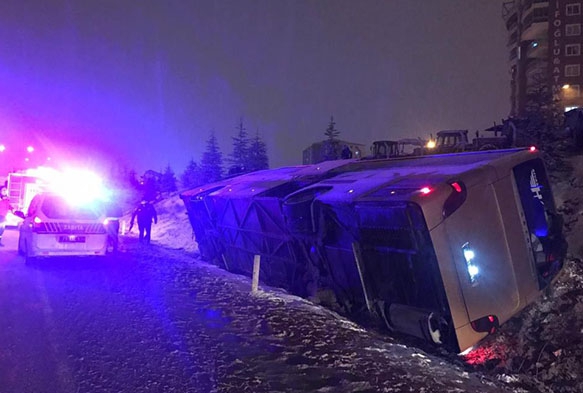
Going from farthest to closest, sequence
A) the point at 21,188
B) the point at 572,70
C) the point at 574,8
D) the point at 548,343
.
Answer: the point at 572,70, the point at 574,8, the point at 21,188, the point at 548,343

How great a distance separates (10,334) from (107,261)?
21.3 ft

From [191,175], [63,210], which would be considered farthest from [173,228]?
[191,175]

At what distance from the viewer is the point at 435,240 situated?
5309mm

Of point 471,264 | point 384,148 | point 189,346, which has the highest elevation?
point 384,148

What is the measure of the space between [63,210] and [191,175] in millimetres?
40023

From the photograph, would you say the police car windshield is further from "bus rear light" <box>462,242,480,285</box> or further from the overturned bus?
"bus rear light" <box>462,242,480,285</box>

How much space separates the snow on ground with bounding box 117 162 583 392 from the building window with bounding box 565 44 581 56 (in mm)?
51154

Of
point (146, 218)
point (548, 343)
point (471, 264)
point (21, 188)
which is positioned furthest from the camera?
point (21, 188)

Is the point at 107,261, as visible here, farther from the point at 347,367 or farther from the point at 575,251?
the point at 575,251

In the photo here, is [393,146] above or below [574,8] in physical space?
below

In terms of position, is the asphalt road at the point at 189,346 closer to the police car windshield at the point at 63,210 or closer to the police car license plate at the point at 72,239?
the police car license plate at the point at 72,239

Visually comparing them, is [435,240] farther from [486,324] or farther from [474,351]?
[474,351]

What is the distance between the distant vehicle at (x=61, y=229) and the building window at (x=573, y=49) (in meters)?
54.7

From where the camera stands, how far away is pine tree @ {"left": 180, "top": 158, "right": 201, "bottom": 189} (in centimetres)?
4553
